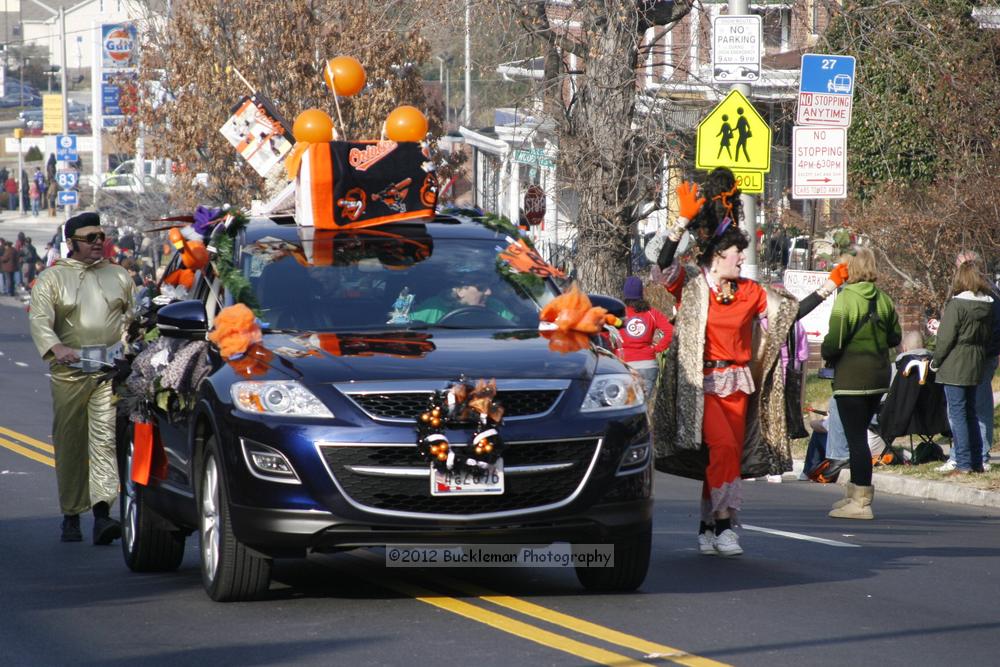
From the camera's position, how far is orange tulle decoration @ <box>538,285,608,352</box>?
27.7 feet

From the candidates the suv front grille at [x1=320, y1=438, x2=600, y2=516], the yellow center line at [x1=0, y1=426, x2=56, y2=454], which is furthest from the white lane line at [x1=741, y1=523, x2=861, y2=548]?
the yellow center line at [x1=0, y1=426, x2=56, y2=454]

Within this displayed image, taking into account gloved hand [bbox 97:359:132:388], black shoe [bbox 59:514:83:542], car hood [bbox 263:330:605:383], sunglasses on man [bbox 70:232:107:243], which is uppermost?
sunglasses on man [bbox 70:232:107:243]

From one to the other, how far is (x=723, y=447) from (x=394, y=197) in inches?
90.2

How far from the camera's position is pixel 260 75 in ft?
95.3

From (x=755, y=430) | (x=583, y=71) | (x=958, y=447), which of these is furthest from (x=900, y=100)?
(x=755, y=430)

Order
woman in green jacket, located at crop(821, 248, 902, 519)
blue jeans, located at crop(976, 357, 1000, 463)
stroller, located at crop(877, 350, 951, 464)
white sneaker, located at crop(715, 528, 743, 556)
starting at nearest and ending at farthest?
white sneaker, located at crop(715, 528, 743, 556), woman in green jacket, located at crop(821, 248, 902, 519), blue jeans, located at crop(976, 357, 1000, 463), stroller, located at crop(877, 350, 951, 464)

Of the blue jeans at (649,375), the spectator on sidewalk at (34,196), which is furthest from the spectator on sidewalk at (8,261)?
the blue jeans at (649,375)

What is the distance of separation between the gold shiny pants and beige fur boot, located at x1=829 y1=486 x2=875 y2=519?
5108 millimetres

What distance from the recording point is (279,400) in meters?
7.55

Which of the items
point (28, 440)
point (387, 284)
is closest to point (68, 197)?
point (28, 440)

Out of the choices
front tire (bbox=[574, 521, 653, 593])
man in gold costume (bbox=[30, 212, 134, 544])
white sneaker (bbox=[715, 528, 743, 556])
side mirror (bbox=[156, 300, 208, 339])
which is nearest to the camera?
front tire (bbox=[574, 521, 653, 593])

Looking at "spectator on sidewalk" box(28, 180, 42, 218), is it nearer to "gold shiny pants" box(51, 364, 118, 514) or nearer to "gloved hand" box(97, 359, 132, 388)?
"gold shiny pants" box(51, 364, 118, 514)

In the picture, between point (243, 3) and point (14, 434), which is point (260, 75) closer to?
point (243, 3)

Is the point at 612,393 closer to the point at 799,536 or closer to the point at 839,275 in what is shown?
the point at 839,275
